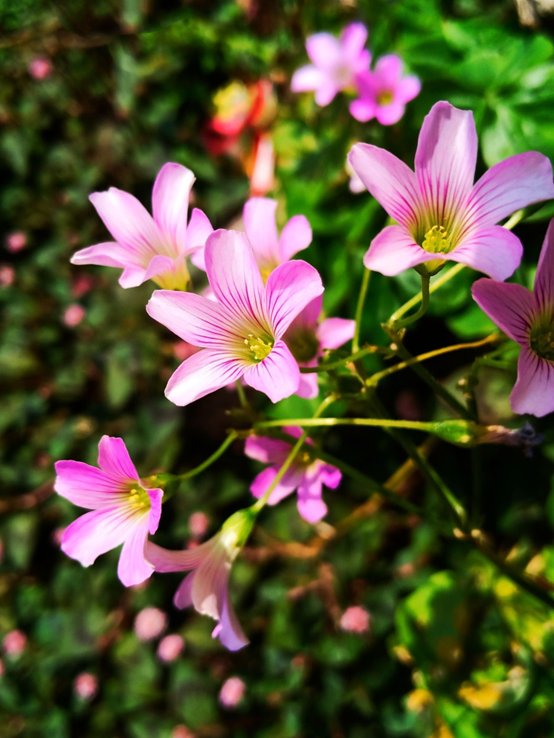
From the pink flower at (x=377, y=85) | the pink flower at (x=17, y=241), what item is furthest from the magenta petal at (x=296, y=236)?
the pink flower at (x=17, y=241)

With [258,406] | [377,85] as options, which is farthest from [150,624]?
[377,85]

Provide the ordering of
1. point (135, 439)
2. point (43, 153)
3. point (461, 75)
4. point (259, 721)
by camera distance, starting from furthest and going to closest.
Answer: point (43, 153) → point (135, 439) → point (259, 721) → point (461, 75)

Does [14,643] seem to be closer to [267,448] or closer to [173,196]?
[267,448]

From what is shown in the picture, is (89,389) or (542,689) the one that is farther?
(89,389)

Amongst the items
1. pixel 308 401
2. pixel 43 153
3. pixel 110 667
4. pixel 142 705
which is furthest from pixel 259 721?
pixel 43 153

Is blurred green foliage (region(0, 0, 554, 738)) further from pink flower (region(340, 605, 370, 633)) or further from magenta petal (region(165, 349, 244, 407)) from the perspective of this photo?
magenta petal (region(165, 349, 244, 407))

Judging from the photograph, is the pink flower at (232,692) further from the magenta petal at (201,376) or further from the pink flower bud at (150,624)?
the magenta petal at (201,376)

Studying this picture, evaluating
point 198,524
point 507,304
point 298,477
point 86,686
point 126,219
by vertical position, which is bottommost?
point 86,686

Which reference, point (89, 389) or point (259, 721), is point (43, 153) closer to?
point (89, 389)
